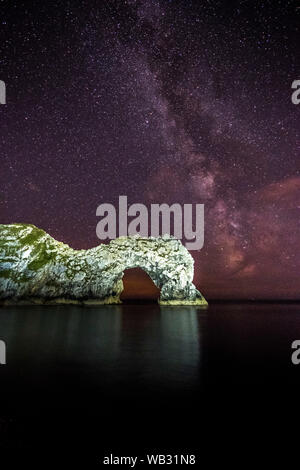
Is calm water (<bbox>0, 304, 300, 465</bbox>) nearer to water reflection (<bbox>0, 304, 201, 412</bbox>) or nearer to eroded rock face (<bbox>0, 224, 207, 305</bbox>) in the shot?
water reflection (<bbox>0, 304, 201, 412</bbox>)

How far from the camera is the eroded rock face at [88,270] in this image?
99.8m

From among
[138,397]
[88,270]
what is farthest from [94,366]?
[88,270]

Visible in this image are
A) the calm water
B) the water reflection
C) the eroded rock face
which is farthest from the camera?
the eroded rock face

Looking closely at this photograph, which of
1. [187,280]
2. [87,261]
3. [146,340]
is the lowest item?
[146,340]

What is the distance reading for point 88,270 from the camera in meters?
104

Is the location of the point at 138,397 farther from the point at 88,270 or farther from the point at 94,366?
the point at 88,270

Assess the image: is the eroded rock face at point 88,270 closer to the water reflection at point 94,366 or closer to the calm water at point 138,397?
the water reflection at point 94,366

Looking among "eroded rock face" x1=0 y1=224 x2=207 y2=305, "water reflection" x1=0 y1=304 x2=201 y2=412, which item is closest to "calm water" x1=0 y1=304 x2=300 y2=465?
"water reflection" x1=0 y1=304 x2=201 y2=412

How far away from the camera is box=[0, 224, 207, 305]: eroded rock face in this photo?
327ft

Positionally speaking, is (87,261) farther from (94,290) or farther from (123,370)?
(123,370)

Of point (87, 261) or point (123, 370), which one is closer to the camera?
point (123, 370)

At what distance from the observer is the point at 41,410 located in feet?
34.1
